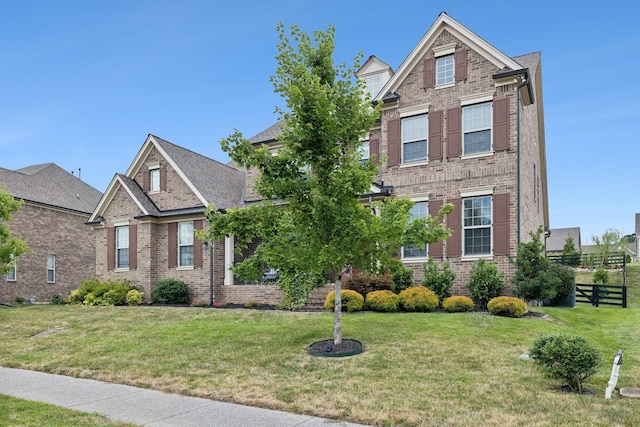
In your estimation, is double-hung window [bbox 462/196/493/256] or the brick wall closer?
double-hung window [bbox 462/196/493/256]

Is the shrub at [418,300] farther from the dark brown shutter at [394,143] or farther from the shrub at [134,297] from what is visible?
the shrub at [134,297]

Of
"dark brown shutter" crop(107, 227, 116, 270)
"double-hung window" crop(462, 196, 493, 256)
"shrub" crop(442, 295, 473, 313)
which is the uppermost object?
"double-hung window" crop(462, 196, 493, 256)

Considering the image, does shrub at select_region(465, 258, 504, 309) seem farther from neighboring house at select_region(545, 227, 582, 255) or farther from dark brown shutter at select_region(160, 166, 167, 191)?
neighboring house at select_region(545, 227, 582, 255)

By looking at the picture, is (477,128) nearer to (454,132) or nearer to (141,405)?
(454,132)

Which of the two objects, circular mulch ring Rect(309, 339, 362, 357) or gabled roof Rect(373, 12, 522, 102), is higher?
gabled roof Rect(373, 12, 522, 102)

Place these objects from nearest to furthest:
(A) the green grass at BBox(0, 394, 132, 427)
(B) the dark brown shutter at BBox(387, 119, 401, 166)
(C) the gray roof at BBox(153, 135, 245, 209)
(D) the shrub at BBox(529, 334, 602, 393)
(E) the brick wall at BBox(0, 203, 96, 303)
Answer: (A) the green grass at BBox(0, 394, 132, 427) → (D) the shrub at BBox(529, 334, 602, 393) → (B) the dark brown shutter at BBox(387, 119, 401, 166) → (C) the gray roof at BBox(153, 135, 245, 209) → (E) the brick wall at BBox(0, 203, 96, 303)

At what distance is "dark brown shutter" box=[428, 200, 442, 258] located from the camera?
1712 centimetres

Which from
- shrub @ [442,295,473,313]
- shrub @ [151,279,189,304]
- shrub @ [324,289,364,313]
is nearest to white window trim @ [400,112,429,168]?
shrub @ [442,295,473,313]

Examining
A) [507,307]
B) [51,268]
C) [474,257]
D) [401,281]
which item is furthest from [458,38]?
[51,268]

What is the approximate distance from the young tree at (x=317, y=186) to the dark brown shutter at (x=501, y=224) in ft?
20.9

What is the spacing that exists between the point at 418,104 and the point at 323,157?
902 centimetres

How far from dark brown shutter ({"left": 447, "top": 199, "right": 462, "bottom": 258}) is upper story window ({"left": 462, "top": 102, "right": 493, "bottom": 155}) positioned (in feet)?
6.23

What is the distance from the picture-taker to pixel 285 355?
9977 millimetres

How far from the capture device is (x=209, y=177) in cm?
2358
